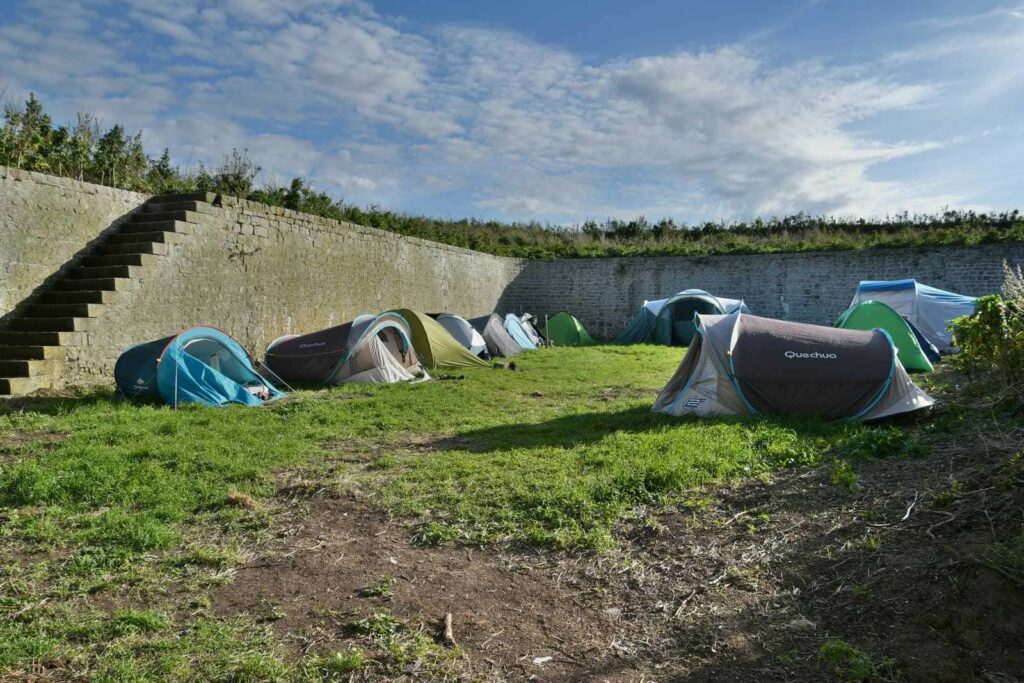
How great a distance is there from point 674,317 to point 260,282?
439 inches

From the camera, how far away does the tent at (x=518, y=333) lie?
51.5ft

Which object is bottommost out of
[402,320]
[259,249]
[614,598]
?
[614,598]

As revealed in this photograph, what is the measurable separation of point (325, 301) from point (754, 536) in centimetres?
1052

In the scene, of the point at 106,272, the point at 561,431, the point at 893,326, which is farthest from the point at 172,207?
the point at 893,326

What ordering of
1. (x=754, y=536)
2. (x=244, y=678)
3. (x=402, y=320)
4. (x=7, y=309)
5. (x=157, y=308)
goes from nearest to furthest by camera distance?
(x=244, y=678), (x=754, y=536), (x=7, y=309), (x=157, y=308), (x=402, y=320)

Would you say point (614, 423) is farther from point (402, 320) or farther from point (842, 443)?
point (402, 320)

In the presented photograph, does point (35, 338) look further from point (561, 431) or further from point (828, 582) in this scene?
point (828, 582)

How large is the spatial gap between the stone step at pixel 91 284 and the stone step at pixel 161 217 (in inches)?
53.6

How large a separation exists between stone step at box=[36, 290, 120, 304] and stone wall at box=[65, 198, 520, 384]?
0.14 meters

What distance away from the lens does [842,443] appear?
219 inches

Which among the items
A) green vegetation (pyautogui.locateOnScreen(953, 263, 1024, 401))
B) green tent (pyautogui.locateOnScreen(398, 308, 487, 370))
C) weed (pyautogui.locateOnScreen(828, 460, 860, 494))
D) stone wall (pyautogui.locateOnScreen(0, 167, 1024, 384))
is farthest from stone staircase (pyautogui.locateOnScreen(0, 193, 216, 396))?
green vegetation (pyautogui.locateOnScreen(953, 263, 1024, 401))

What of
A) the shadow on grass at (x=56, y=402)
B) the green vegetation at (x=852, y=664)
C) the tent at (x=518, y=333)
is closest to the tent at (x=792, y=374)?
the green vegetation at (x=852, y=664)

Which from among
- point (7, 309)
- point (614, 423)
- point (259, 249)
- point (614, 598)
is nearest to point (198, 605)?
point (614, 598)

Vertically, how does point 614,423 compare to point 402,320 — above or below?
below
